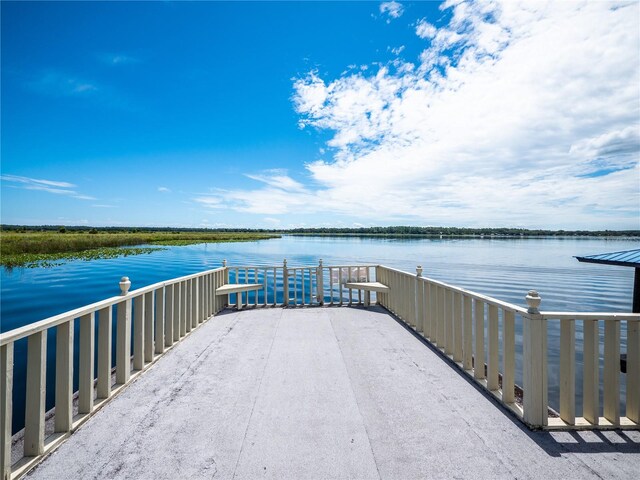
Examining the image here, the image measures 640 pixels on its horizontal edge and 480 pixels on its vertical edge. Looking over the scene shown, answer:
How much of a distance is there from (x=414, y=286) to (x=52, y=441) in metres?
4.29

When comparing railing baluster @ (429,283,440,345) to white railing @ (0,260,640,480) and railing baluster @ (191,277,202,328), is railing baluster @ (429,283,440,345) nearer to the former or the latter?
white railing @ (0,260,640,480)

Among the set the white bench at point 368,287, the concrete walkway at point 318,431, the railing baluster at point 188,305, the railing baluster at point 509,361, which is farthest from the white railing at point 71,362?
the white bench at point 368,287

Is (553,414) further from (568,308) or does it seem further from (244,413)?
(568,308)

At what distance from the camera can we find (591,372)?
2252 millimetres

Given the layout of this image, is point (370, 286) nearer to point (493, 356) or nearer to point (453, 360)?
point (453, 360)

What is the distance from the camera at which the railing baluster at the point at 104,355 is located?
8.52 feet

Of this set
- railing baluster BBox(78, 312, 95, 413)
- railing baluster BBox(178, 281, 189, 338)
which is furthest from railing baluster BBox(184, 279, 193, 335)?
railing baluster BBox(78, 312, 95, 413)

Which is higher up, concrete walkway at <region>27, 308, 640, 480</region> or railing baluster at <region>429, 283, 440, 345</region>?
railing baluster at <region>429, 283, 440, 345</region>

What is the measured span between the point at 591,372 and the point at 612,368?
5.6 inches

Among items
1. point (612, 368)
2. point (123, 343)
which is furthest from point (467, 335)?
point (123, 343)

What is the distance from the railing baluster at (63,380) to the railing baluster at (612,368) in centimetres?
382

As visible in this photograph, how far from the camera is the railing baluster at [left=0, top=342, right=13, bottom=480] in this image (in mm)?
1619

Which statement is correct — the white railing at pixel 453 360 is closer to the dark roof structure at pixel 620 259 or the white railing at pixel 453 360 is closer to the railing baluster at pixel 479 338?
the railing baluster at pixel 479 338

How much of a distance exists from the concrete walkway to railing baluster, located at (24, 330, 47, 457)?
131 mm
